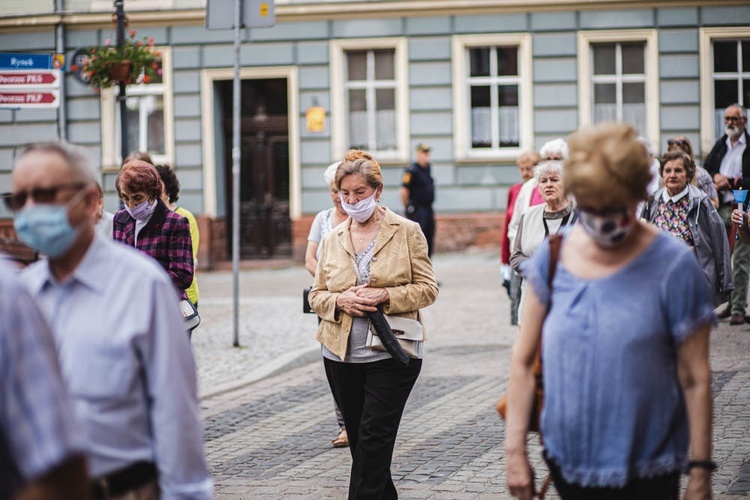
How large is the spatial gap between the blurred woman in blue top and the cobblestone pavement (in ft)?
9.85

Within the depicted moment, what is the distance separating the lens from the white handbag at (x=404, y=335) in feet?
20.3

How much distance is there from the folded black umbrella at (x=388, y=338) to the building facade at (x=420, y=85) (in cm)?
1770

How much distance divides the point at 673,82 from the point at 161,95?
31.9 feet

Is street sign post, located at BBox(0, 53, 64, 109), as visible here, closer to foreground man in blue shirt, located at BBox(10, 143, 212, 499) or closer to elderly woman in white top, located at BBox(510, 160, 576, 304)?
elderly woman in white top, located at BBox(510, 160, 576, 304)

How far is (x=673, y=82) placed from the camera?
2358cm

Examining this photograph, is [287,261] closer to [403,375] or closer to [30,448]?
[403,375]

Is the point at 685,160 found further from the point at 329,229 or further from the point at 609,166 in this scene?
the point at 609,166

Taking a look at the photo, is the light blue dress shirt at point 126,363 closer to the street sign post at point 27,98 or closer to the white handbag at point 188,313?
the white handbag at point 188,313

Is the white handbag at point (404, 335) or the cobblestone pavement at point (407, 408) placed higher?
the white handbag at point (404, 335)

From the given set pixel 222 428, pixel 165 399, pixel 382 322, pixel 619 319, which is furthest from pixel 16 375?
pixel 222 428

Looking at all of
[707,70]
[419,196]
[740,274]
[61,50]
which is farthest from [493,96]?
[740,274]

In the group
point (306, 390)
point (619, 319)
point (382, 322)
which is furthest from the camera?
point (306, 390)

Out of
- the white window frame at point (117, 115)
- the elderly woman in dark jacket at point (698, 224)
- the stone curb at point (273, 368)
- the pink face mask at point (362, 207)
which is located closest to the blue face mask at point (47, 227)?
the pink face mask at point (362, 207)

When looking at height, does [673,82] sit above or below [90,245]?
above
